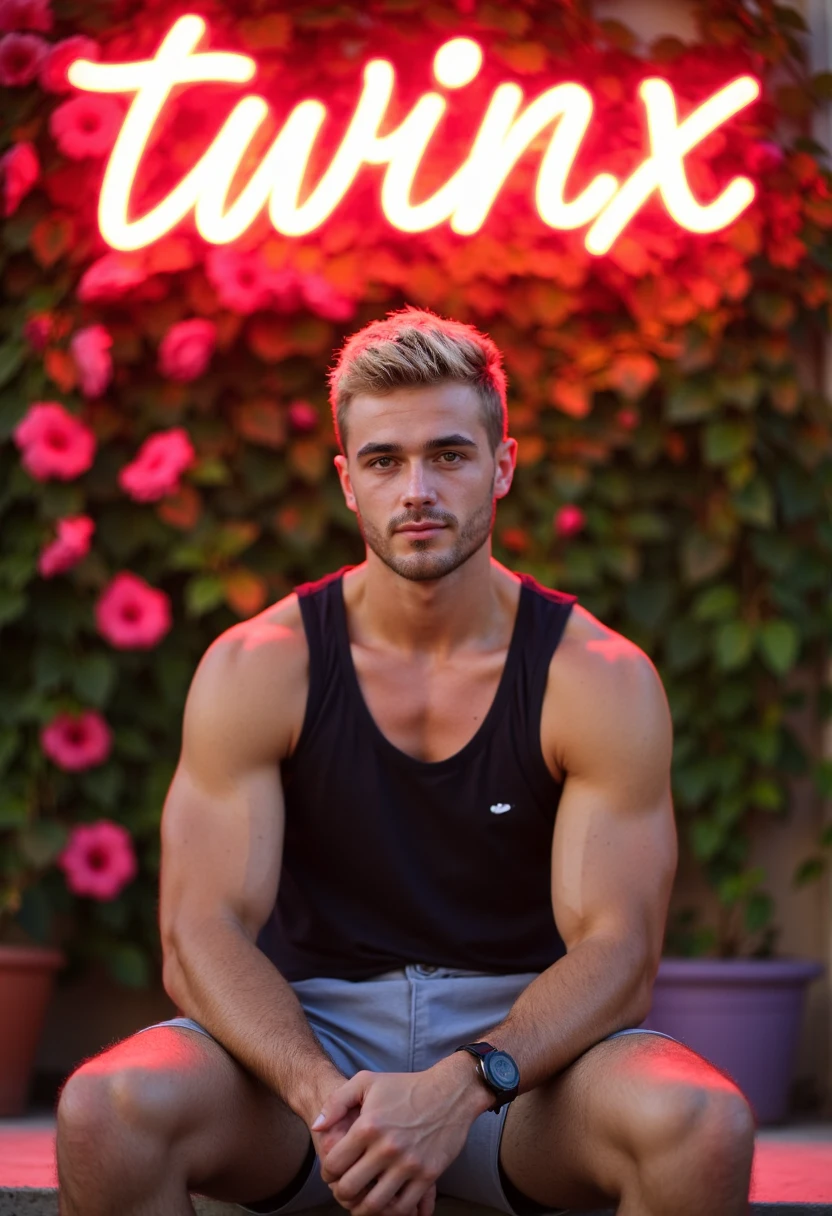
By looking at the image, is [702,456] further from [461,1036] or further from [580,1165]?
[580,1165]

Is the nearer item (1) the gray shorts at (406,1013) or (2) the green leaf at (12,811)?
(1) the gray shorts at (406,1013)

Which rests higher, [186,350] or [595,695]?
[186,350]

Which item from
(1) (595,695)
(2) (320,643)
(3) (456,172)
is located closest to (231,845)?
(2) (320,643)

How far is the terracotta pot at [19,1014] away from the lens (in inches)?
122

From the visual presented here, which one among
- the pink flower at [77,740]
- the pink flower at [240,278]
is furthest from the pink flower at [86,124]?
the pink flower at [77,740]

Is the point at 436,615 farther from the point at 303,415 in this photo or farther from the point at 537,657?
the point at 303,415

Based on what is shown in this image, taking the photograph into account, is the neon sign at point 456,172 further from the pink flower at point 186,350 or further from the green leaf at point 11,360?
the green leaf at point 11,360

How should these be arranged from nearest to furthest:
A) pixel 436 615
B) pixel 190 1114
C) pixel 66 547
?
pixel 190 1114 → pixel 436 615 → pixel 66 547

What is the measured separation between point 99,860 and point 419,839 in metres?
1.42

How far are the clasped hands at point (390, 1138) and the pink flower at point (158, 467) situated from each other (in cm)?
185

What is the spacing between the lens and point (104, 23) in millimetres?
3488

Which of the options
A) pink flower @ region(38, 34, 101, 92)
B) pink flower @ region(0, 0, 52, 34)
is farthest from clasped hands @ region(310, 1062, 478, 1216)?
pink flower @ region(0, 0, 52, 34)

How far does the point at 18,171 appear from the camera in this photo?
3.40m

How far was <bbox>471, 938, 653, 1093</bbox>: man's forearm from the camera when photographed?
1.83 meters
